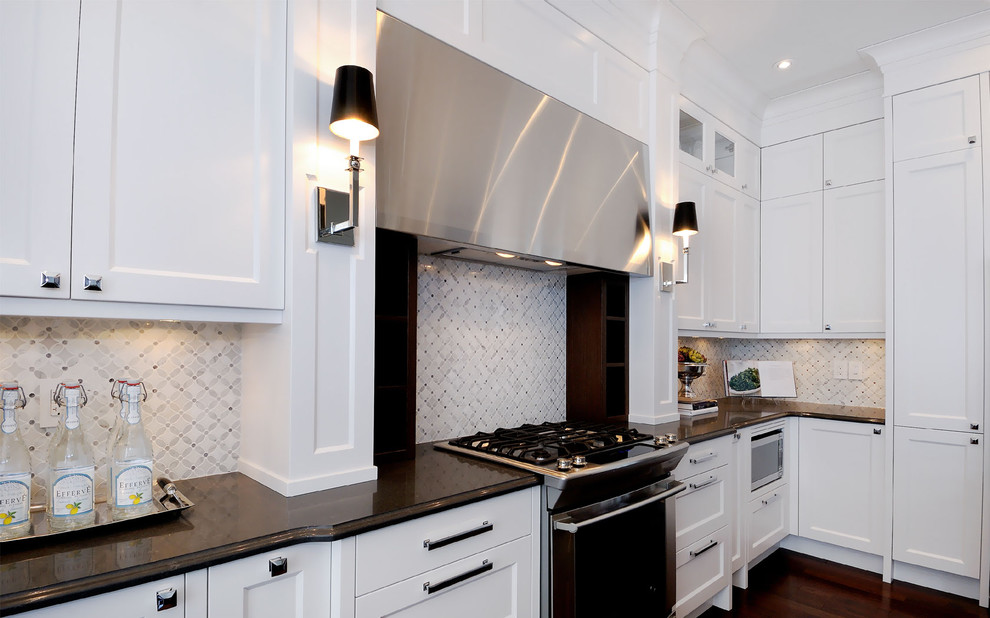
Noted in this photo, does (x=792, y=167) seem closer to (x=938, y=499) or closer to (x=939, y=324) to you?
(x=939, y=324)

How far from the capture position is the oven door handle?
171cm

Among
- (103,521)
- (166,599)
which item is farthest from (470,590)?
(103,521)

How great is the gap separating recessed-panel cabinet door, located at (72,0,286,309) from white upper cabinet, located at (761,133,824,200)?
3587 mm

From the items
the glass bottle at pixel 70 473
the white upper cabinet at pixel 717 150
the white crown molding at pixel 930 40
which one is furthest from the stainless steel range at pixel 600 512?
the white crown molding at pixel 930 40

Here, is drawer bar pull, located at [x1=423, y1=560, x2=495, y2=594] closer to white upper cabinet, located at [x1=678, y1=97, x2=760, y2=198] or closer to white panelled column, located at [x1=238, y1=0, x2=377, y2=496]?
white panelled column, located at [x1=238, y1=0, x2=377, y2=496]

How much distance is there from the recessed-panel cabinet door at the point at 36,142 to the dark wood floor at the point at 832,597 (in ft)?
10.2

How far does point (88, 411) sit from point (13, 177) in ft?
2.12

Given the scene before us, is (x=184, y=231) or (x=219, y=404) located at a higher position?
(x=184, y=231)

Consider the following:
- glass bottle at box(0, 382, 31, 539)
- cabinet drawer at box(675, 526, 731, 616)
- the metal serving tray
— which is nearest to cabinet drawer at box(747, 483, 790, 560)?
cabinet drawer at box(675, 526, 731, 616)

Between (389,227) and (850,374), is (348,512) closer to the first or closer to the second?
(389,227)

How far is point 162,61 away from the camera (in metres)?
1.32

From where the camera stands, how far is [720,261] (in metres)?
3.53

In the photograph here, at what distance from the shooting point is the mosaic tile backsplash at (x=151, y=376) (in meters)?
1.35

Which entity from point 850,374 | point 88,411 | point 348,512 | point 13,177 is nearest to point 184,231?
point 13,177
